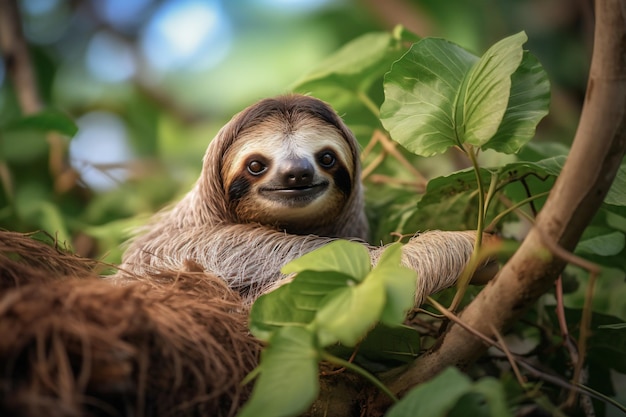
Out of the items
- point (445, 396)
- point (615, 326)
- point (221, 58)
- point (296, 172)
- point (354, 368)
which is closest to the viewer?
point (445, 396)

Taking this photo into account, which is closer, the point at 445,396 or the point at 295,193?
the point at 445,396

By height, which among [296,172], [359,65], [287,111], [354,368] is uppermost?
[359,65]

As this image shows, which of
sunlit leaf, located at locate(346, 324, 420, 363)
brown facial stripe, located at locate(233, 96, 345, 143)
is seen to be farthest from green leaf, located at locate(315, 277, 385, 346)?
brown facial stripe, located at locate(233, 96, 345, 143)

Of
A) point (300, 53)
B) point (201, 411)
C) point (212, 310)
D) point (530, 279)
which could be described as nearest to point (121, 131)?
point (300, 53)

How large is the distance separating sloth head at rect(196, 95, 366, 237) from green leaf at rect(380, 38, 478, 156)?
0.94 metres

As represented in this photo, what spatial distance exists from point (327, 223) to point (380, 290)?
7.41 ft

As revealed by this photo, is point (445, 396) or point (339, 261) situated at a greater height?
point (339, 261)

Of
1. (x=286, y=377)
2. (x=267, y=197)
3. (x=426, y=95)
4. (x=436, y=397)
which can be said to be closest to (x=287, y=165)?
(x=267, y=197)

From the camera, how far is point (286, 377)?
2.58 meters

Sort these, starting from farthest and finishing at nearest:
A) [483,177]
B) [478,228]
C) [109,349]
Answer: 1. [483,177]
2. [478,228]
3. [109,349]

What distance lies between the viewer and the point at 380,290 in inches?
103

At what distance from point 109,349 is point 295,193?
2033 mm

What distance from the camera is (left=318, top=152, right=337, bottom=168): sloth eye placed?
14.8 feet

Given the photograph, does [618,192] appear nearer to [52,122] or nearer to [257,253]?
[257,253]
